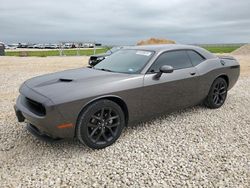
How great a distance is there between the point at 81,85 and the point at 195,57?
8.29 feet

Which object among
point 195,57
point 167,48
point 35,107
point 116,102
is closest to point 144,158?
point 116,102

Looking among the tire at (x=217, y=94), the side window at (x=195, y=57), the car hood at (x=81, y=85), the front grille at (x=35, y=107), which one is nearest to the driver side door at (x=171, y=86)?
the side window at (x=195, y=57)

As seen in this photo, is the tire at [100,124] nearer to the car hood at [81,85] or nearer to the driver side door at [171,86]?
the car hood at [81,85]

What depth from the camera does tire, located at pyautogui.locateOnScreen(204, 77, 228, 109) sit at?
4578mm

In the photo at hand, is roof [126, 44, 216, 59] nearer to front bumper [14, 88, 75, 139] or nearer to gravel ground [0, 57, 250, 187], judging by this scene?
gravel ground [0, 57, 250, 187]

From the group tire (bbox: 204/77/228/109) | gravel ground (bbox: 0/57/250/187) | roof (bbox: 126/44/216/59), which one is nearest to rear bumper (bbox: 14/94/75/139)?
gravel ground (bbox: 0/57/250/187)

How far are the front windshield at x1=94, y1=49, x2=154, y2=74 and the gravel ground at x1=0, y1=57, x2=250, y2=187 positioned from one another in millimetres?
1017

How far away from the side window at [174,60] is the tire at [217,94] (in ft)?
2.83

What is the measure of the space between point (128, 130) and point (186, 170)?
1300 millimetres

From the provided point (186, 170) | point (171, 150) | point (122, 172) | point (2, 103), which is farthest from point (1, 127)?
point (186, 170)

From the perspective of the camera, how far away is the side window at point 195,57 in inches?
169

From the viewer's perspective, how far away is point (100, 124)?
9.94ft

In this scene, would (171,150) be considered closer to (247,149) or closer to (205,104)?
(247,149)

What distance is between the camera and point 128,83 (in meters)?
3.23
